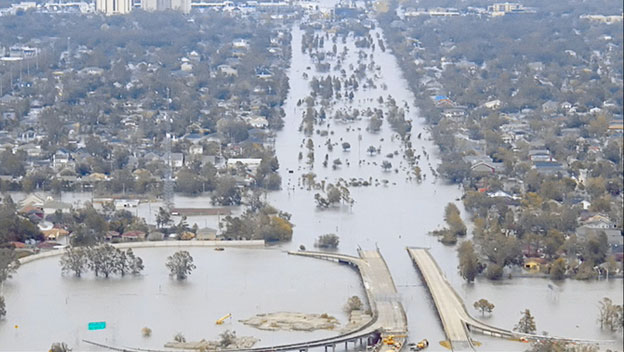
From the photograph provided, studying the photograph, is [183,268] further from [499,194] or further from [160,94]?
[160,94]

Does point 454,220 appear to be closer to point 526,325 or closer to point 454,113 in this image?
point 526,325

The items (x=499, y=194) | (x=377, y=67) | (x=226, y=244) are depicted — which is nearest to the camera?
(x=226, y=244)

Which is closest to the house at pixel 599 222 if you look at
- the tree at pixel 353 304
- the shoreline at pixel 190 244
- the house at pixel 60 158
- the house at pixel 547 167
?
the shoreline at pixel 190 244

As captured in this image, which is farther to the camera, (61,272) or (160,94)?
(160,94)

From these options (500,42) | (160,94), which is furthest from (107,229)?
(500,42)

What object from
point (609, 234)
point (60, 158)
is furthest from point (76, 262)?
point (60, 158)

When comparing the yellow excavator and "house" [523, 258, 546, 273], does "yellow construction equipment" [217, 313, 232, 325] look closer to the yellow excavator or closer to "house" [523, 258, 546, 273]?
the yellow excavator

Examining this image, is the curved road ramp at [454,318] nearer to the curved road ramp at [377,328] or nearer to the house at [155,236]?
the curved road ramp at [377,328]
